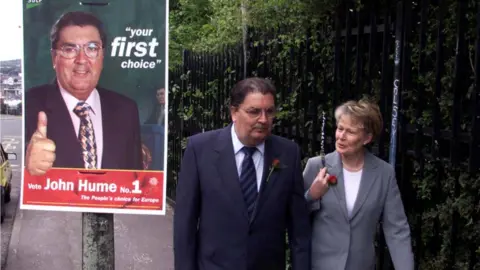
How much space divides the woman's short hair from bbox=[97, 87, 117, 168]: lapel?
1.43m

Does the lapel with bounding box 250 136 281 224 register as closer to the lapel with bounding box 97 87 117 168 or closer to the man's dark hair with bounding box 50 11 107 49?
the lapel with bounding box 97 87 117 168

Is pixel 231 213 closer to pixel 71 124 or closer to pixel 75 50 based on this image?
pixel 71 124

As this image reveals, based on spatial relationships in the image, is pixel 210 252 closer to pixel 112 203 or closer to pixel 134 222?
pixel 112 203

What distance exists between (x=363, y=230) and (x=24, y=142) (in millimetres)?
2080

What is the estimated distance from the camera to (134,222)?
10.3 m

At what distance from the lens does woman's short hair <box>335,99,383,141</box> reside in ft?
9.72

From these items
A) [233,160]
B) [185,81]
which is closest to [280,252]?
[233,160]

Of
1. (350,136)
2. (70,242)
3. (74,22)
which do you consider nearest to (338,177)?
(350,136)

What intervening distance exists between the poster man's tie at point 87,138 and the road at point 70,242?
426 cm

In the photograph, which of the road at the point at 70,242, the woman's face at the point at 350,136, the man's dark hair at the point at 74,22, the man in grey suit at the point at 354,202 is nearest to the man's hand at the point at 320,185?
the man in grey suit at the point at 354,202

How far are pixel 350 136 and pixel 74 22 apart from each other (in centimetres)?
178

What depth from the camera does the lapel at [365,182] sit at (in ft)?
9.82

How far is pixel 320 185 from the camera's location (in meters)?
2.97

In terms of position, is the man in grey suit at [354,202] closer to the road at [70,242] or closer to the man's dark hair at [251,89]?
the man's dark hair at [251,89]
